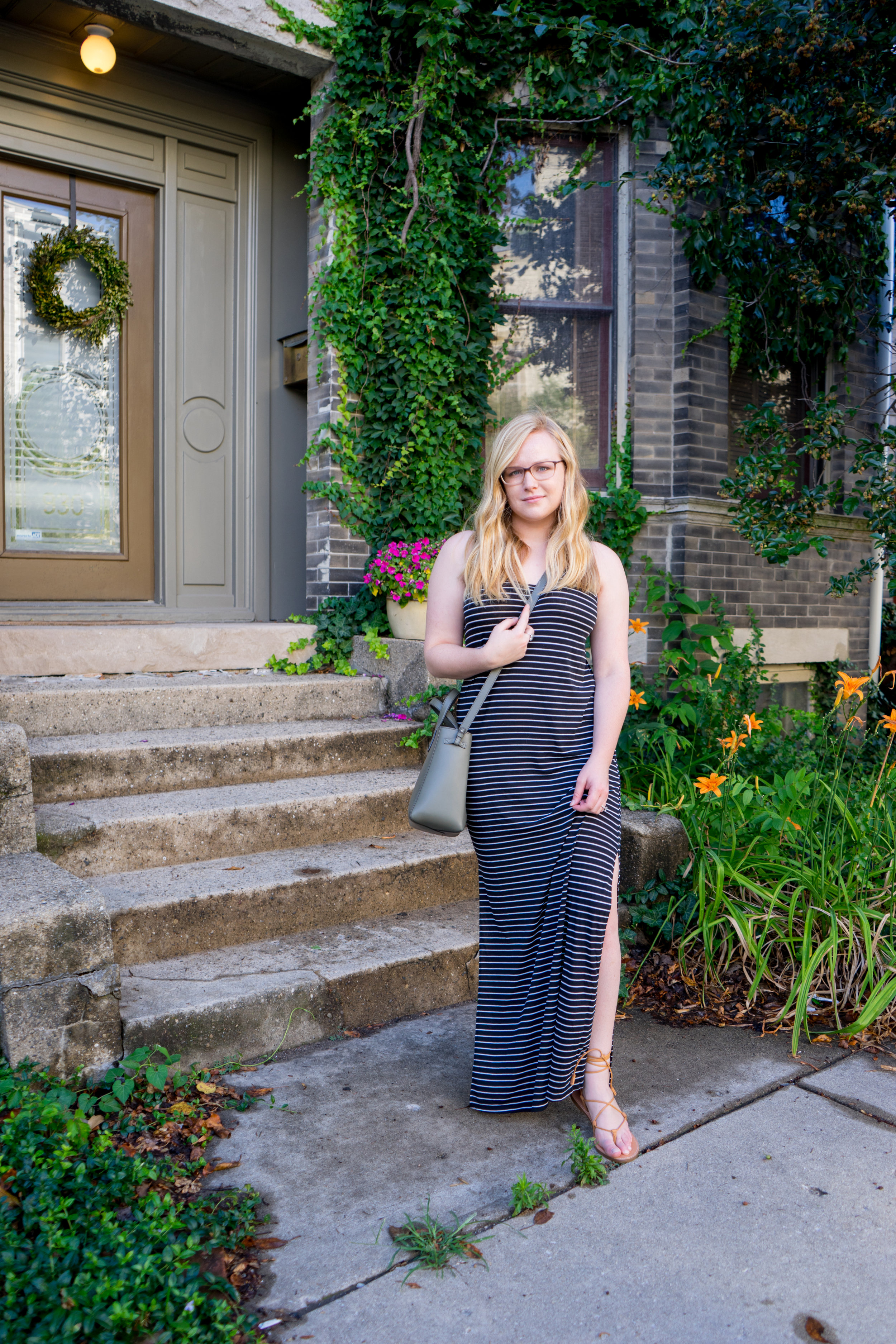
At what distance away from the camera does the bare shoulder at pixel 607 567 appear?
254 cm

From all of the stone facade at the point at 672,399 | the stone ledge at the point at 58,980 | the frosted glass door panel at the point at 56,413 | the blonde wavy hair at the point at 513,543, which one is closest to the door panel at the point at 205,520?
the frosted glass door panel at the point at 56,413

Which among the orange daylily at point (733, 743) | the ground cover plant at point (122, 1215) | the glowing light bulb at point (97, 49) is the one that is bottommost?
the ground cover plant at point (122, 1215)

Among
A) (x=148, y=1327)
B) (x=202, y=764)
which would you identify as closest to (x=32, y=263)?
(x=202, y=764)

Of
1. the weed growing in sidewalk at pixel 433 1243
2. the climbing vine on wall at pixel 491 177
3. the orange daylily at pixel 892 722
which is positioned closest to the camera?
the weed growing in sidewalk at pixel 433 1243

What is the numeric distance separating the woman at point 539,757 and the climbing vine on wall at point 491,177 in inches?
108

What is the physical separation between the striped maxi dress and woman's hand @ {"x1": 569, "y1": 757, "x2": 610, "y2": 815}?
0.10 ft

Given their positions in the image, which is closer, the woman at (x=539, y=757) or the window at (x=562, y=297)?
the woman at (x=539, y=757)

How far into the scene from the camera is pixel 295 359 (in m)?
5.67

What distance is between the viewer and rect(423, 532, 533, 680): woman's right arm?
2.45 meters

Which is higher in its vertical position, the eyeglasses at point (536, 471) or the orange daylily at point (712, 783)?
the eyeglasses at point (536, 471)

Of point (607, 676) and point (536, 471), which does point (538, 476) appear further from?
point (607, 676)

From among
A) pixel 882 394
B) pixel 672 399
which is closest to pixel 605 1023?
pixel 672 399

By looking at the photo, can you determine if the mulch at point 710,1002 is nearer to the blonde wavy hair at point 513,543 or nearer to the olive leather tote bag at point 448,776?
the olive leather tote bag at point 448,776

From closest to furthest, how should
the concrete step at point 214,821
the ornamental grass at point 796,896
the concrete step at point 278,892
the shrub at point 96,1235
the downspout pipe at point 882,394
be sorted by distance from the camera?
1. the shrub at point 96,1235
2. the concrete step at point 278,892
3. the ornamental grass at point 796,896
4. the concrete step at point 214,821
5. the downspout pipe at point 882,394
